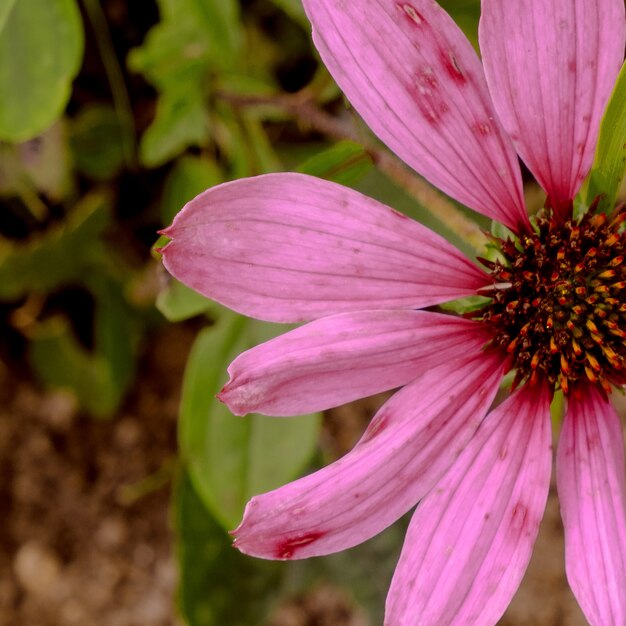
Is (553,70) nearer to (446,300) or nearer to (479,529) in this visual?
(446,300)

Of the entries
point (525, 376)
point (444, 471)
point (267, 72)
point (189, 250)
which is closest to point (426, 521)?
point (444, 471)

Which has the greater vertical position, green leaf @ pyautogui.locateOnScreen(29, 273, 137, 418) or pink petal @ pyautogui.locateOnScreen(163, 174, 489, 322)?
pink petal @ pyautogui.locateOnScreen(163, 174, 489, 322)

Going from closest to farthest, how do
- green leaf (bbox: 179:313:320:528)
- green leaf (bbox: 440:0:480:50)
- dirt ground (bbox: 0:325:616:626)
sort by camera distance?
green leaf (bbox: 440:0:480:50) < green leaf (bbox: 179:313:320:528) < dirt ground (bbox: 0:325:616:626)

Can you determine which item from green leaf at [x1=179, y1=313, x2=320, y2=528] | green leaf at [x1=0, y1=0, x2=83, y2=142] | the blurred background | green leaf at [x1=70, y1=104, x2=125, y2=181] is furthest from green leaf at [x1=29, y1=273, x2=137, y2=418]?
green leaf at [x1=0, y1=0, x2=83, y2=142]

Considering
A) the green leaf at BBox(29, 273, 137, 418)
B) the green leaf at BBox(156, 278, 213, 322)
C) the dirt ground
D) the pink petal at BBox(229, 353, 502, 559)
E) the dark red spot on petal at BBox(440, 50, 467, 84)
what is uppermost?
the dark red spot on petal at BBox(440, 50, 467, 84)

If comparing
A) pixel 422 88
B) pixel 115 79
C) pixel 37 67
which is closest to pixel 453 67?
pixel 422 88

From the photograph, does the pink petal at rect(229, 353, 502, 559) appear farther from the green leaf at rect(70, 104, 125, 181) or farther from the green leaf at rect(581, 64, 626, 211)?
the green leaf at rect(70, 104, 125, 181)

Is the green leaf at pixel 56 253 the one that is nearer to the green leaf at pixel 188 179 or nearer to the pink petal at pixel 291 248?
the green leaf at pixel 188 179
